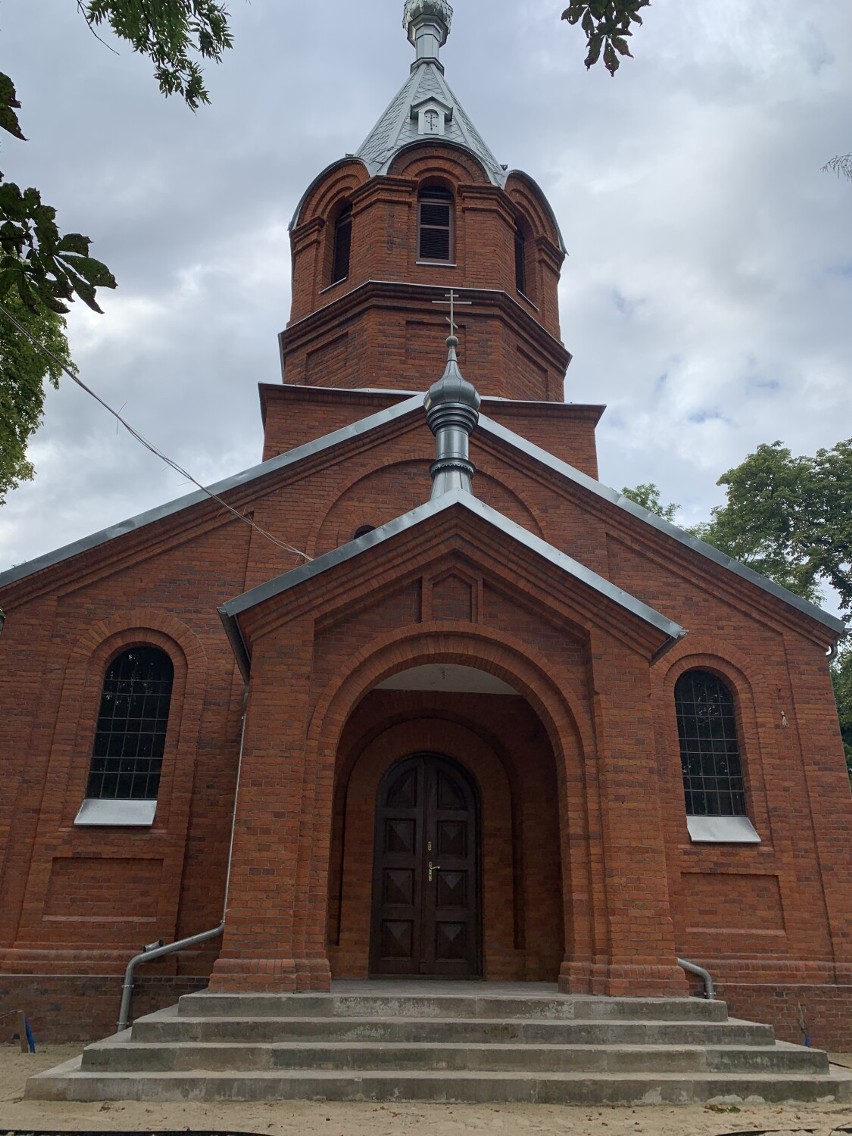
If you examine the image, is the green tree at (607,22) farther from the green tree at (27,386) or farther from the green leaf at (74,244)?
the green tree at (27,386)

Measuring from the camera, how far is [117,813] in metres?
9.50

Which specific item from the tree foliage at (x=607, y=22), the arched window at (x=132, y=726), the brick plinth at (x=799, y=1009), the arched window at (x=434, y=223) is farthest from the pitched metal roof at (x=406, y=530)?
Answer: the arched window at (x=434, y=223)

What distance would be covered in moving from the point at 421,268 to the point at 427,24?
9.99m

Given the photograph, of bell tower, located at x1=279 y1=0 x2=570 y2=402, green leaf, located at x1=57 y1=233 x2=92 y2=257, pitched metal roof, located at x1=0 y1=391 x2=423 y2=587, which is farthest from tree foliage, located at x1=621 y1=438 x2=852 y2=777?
green leaf, located at x1=57 y1=233 x2=92 y2=257

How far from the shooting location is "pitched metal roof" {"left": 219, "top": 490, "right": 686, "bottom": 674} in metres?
7.74

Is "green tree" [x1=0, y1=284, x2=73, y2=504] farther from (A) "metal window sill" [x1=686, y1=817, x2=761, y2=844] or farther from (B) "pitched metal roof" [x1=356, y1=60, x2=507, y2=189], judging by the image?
(A) "metal window sill" [x1=686, y1=817, x2=761, y2=844]

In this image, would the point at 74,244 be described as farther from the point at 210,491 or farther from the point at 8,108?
the point at 210,491

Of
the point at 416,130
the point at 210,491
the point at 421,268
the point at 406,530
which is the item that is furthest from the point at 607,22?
the point at 416,130

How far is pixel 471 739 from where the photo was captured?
33.5 ft

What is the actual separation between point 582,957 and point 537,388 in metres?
9.72

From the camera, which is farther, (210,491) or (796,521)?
(796,521)

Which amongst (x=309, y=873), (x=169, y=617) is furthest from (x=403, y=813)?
(x=169, y=617)

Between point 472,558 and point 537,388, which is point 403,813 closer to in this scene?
point 472,558

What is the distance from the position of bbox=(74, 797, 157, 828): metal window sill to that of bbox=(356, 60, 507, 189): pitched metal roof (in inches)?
440
